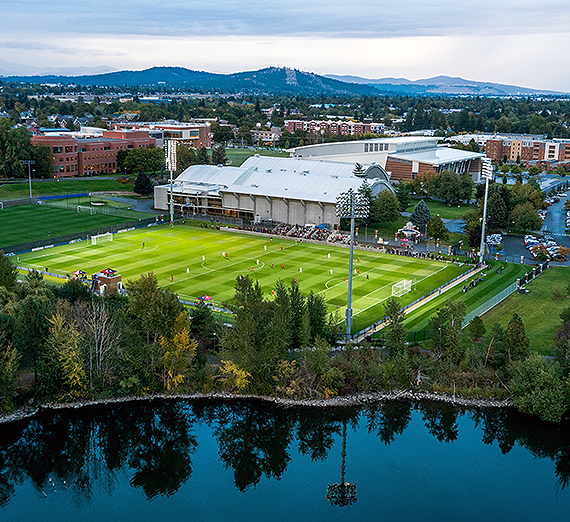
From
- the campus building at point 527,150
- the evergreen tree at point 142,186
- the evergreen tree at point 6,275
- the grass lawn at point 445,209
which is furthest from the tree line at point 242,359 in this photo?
the campus building at point 527,150

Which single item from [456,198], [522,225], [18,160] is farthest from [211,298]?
[18,160]

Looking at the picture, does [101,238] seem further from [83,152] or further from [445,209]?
[445,209]

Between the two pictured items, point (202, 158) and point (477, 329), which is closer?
point (477, 329)

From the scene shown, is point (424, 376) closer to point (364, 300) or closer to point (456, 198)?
point (364, 300)

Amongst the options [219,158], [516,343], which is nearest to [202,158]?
[219,158]

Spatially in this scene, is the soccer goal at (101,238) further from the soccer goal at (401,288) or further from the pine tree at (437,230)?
the pine tree at (437,230)

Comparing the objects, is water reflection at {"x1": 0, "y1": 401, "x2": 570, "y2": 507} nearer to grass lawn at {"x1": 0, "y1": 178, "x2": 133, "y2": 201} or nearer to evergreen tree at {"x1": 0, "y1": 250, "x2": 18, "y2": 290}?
evergreen tree at {"x1": 0, "y1": 250, "x2": 18, "y2": 290}

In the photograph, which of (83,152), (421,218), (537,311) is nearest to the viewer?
(537,311)
